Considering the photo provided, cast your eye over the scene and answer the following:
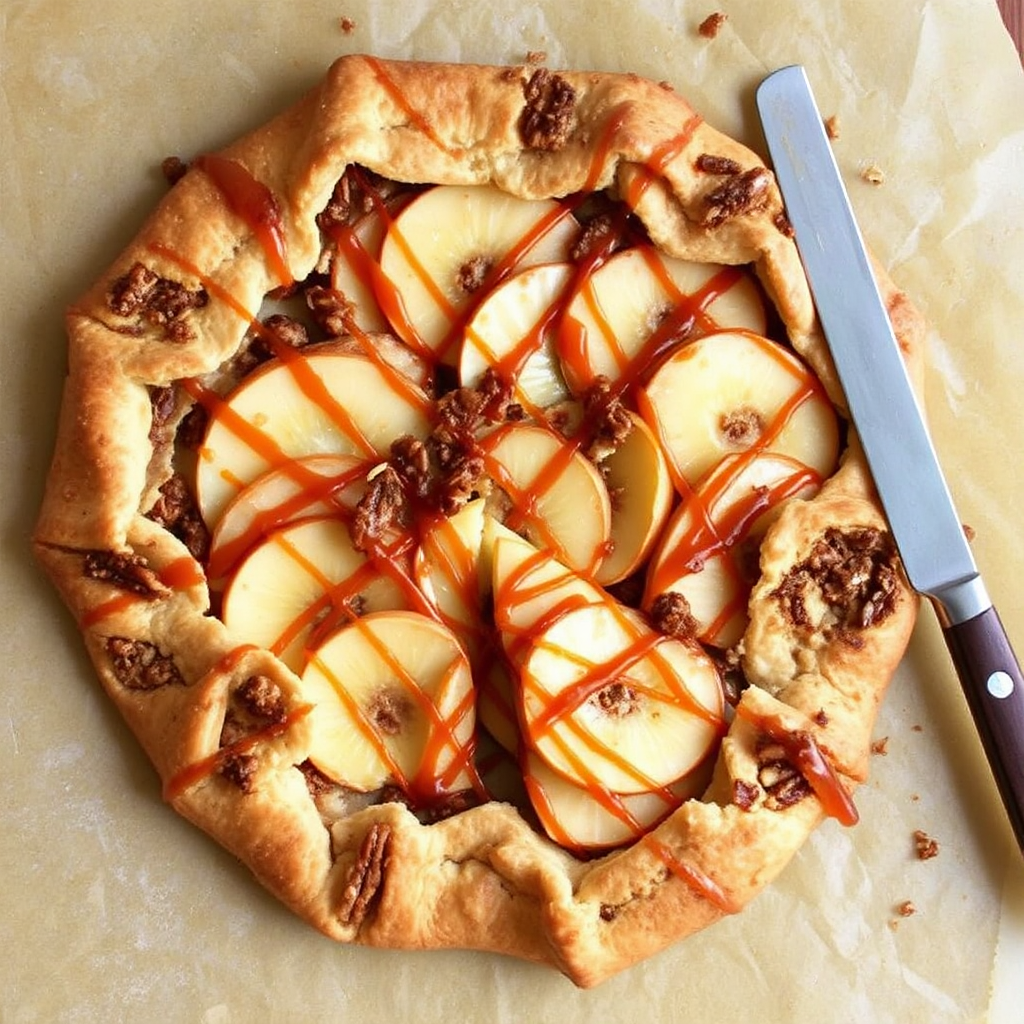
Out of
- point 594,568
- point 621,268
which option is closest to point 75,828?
point 594,568

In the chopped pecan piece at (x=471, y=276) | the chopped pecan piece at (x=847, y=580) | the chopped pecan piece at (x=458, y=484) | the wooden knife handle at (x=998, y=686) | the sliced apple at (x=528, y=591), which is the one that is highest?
the chopped pecan piece at (x=471, y=276)

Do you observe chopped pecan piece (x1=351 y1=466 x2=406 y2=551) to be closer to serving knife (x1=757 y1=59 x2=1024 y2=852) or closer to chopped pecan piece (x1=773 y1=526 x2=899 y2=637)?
chopped pecan piece (x1=773 y1=526 x2=899 y2=637)

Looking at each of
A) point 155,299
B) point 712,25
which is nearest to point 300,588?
point 155,299

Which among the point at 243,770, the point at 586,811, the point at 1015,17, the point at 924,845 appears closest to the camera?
the point at 243,770

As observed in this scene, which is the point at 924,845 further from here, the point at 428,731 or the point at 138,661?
the point at 138,661

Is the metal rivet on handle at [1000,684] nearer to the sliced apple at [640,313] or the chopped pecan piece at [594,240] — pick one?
the sliced apple at [640,313]

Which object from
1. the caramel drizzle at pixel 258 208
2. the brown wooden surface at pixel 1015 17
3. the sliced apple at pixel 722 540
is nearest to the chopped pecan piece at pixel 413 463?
the caramel drizzle at pixel 258 208

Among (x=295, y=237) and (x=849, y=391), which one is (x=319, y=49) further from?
(x=849, y=391)
